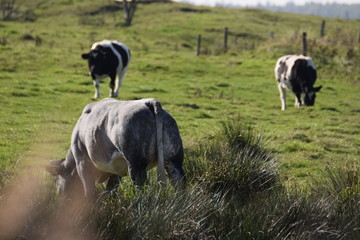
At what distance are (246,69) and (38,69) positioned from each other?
1038cm

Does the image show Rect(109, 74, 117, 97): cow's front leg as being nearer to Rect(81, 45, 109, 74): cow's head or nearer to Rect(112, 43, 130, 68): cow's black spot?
Rect(81, 45, 109, 74): cow's head

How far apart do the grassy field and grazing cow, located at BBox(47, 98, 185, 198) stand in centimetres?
52

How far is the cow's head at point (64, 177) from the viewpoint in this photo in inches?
311

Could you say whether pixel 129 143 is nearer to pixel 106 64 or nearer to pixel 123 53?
pixel 106 64

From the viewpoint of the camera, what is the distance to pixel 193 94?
21438 millimetres

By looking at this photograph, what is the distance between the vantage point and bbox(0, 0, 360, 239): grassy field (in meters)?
11.4

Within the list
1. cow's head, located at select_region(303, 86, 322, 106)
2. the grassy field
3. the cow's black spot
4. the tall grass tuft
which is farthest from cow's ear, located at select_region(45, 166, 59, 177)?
cow's head, located at select_region(303, 86, 322, 106)

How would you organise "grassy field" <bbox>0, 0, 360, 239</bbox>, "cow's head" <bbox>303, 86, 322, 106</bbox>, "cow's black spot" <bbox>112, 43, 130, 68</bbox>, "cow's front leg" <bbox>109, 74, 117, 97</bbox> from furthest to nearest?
"cow's black spot" <bbox>112, 43, 130, 68</bbox>, "cow's head" <bbox>303, 86, 322, 106</bbox>, "cow's front leg" <bbox>109, 74, 117, 97</bbox>, "grassy field" <bbox>0, 0, 360, 239</bbox>

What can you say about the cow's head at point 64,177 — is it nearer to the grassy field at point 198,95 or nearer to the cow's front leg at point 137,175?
the grassy field at point 198,95

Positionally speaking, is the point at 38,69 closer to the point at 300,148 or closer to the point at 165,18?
the point at 300,148

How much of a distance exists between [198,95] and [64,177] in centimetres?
1348

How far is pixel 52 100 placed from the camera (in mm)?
18250

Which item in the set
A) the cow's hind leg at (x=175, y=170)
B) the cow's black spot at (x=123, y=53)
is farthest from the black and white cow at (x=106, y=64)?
the cow's hind leg at (x=175, y=170)

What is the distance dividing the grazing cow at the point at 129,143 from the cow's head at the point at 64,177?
1.06 feet
